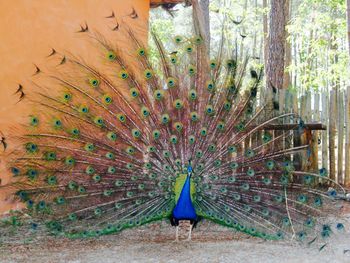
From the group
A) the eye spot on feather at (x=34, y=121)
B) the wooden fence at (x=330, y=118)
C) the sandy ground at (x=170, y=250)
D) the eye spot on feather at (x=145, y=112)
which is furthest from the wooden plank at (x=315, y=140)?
the eye spot on feather at (x=34, y=121)

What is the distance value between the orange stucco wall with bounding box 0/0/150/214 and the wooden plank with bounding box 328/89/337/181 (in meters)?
3.31

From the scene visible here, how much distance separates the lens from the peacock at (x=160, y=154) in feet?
16.5

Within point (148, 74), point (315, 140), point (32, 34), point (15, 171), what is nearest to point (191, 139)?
point (148, 74)

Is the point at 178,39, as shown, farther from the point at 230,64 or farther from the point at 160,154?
the point at 160,154

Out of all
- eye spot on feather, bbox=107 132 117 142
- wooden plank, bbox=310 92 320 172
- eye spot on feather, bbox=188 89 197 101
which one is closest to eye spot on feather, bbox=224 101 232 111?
eye spot on feather, bbox=188 89 197 101

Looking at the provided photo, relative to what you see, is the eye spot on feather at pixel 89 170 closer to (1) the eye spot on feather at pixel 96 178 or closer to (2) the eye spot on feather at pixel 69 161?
(1) the eye spot on feather at pixel 96 178

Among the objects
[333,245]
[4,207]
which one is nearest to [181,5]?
[4,207]

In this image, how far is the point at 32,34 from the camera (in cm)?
691

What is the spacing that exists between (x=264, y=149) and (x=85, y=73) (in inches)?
81.4

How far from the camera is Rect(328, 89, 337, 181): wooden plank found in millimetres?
8328

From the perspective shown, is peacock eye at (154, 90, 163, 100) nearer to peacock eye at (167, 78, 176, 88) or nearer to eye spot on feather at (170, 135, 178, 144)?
peacock eye at (167, 78, 176, 88)

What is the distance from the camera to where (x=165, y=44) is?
18.6 ft

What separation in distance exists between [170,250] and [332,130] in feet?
14.3

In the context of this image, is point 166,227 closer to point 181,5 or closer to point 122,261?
point 122,261
